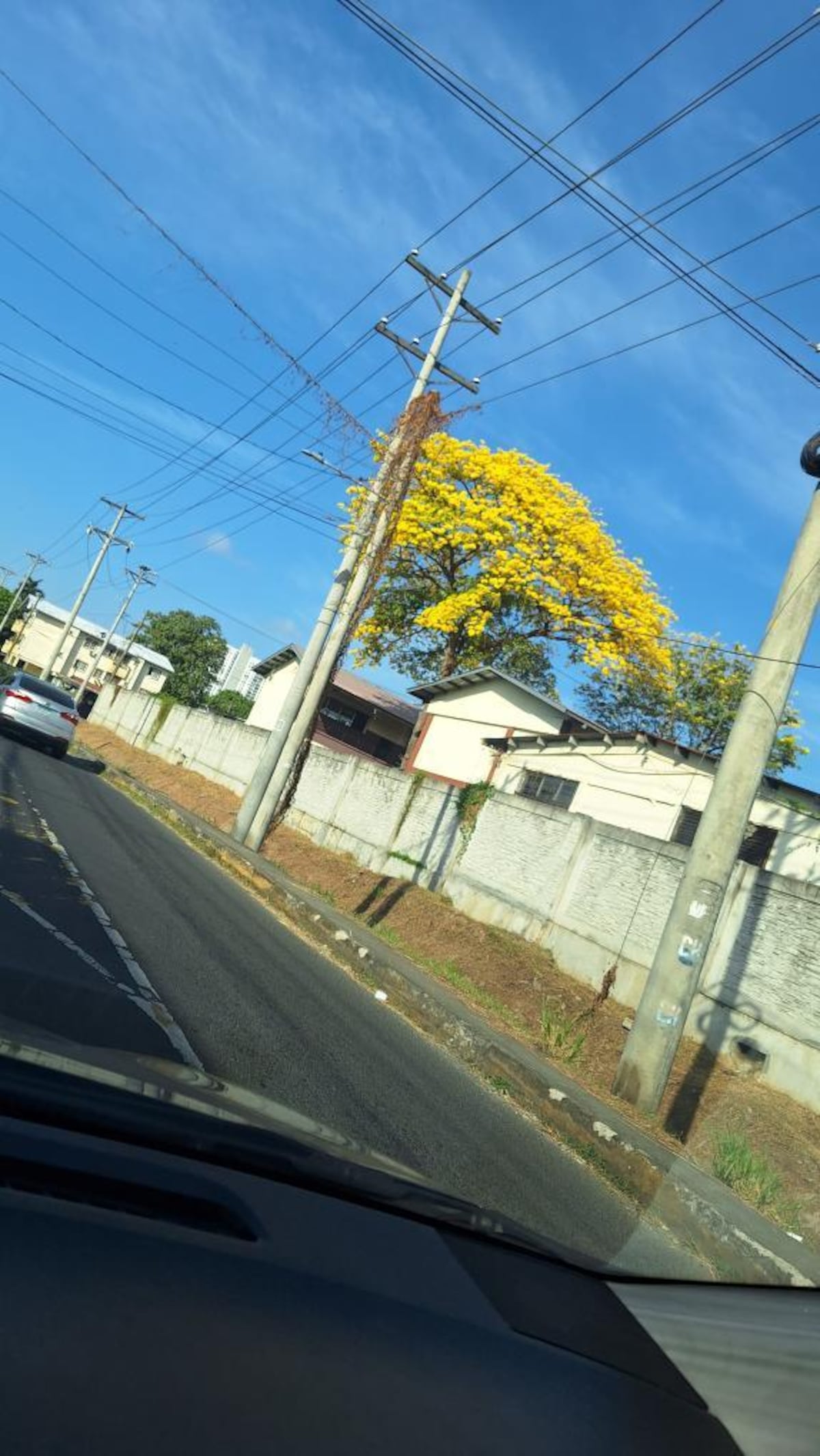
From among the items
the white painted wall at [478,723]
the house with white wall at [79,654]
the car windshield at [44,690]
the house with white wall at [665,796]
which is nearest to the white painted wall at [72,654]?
the house with white wall at [79,654]

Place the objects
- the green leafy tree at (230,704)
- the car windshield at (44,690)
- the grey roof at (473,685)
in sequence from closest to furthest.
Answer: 1. the car windshield at (44,690)
2. the grey roof at (473,685)
3. the green leafy tree at (230,704)

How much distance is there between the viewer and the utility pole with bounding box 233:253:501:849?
1867 cm

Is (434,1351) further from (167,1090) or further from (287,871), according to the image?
(287,871)

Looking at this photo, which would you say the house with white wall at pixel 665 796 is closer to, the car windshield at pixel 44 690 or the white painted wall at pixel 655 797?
the white painted wall at pixel 655 797

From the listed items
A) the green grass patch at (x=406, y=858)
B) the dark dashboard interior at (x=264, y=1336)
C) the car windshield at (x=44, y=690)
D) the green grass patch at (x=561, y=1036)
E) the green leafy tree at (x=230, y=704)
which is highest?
the green leafy tree at (x=230, y=704)

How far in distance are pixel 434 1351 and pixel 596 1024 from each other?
32.5 feet

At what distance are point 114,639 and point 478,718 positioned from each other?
70.0 metres

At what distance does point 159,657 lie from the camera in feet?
279

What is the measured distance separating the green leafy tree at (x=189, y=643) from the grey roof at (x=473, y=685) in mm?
56371

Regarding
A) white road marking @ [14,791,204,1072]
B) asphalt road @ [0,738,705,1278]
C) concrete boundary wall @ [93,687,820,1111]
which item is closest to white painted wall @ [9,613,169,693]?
concrete boundary wall @ [93,687,820,1111]

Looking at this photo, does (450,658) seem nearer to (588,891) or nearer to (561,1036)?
(588,891)

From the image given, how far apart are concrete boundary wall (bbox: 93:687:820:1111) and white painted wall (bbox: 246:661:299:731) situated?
65.3ft

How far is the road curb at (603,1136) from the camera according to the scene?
6121mm

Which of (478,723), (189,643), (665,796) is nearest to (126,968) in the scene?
(665,796)
